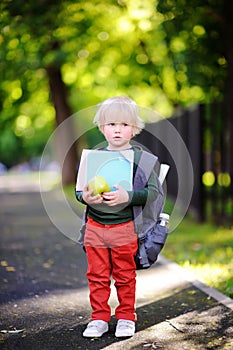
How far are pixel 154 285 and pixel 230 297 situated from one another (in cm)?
83

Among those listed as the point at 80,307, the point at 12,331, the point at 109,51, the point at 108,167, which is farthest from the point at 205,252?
the point at 109,51

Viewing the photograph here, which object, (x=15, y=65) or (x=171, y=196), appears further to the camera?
(x=171, y=196)

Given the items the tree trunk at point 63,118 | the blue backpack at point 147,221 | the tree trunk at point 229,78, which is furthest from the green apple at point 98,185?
the tree trunk at point 63,118

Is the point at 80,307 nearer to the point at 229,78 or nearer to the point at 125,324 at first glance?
the point at 125,324

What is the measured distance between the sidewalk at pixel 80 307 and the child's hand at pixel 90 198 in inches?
36.8

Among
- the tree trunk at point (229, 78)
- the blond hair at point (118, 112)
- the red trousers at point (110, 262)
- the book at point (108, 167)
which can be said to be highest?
the tree trunk at point (229, 78)

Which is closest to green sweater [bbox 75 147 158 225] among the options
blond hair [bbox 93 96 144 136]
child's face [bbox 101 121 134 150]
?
child's face [bbox 101 121 134 150]

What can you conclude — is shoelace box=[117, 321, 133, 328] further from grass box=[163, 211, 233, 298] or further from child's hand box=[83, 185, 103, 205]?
grass box=[163, 211, 233, 298]

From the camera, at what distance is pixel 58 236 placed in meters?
11.1

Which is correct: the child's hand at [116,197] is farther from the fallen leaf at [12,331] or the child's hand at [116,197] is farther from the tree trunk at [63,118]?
the tree trunk at [63,118]

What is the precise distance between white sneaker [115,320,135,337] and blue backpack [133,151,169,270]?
0.40 meters

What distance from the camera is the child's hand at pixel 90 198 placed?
183 inches

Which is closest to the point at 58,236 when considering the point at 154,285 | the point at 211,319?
the point at 154,285

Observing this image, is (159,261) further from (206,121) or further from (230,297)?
(206,121)
